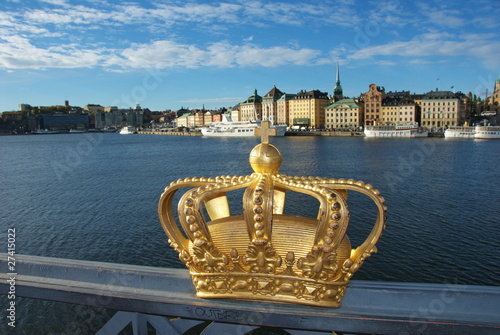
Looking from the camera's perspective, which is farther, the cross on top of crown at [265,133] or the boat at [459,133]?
Answer: the boat at [459,133]

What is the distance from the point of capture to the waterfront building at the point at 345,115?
83875mm

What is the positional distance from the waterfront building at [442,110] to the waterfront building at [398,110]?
7.20 feet

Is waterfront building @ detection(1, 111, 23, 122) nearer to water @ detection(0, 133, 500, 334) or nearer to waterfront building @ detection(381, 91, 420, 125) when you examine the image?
waterfront building @ detection(381, 91, 420, 125)

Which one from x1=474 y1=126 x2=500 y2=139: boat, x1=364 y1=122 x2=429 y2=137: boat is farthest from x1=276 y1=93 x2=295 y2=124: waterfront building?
x1=474 y1=126 x2=500 y2=139: boat

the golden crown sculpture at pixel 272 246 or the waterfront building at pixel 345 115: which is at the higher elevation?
the waterfront building at pixel 345 115

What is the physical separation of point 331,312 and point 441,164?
101 feet

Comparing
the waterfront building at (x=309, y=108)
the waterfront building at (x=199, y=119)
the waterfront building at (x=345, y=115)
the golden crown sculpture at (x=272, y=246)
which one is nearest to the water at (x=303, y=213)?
the golden crown sculpture at (x=272, y=246)

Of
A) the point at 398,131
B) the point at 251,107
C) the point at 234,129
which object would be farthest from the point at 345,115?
the point at 251,107

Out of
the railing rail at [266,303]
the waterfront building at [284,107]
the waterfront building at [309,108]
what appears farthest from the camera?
the waterfront building at [284,107]

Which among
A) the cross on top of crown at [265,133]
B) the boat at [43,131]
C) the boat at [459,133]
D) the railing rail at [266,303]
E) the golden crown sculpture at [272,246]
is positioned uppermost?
the boat at [43,131]

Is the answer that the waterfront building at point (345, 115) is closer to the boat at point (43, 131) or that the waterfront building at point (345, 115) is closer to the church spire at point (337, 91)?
the church spire at point (337, 91)

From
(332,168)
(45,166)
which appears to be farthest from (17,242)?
(45,166)

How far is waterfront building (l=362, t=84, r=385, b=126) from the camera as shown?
262 feet

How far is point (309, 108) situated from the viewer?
90.3 m
